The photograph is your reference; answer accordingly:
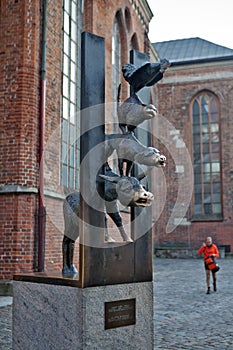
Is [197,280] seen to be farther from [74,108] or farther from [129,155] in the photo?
[129,155]

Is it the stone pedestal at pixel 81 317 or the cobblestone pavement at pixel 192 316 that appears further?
the cobblestone pavement at pixel 192 316

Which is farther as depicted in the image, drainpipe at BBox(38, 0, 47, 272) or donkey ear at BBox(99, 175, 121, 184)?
drainpipe at BBox(38, 0, 47, 272)

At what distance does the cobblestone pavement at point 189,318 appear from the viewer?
5.51 m

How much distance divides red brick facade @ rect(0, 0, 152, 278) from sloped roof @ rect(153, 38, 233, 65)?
600 inches

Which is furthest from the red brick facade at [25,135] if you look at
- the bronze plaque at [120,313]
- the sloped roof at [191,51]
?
the sloped roof at [191,51]

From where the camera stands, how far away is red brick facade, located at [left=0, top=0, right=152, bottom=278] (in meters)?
9.26

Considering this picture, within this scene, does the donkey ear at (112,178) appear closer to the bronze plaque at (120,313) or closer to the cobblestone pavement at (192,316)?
the bronze plaque at (120,313)

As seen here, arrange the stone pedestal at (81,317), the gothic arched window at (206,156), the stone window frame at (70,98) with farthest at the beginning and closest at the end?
1. the gothic arched window at (206,156)
2. the stone window frame at (70,98)
3. the stone pedestal at (81,317)

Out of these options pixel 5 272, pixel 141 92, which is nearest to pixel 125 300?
pixel 141 92

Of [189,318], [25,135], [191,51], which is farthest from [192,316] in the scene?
[191,51]

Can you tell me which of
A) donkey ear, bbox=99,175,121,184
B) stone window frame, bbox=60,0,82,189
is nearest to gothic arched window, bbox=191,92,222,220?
stone window frame, bbox=60,0,82,189

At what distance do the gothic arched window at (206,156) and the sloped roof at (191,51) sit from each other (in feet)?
7.74

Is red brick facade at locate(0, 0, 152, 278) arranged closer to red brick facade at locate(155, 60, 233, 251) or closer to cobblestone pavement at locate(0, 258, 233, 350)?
cobblestone pavement at locate(0, 258, 233, 350)

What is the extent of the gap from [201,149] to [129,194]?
73.9 feet
